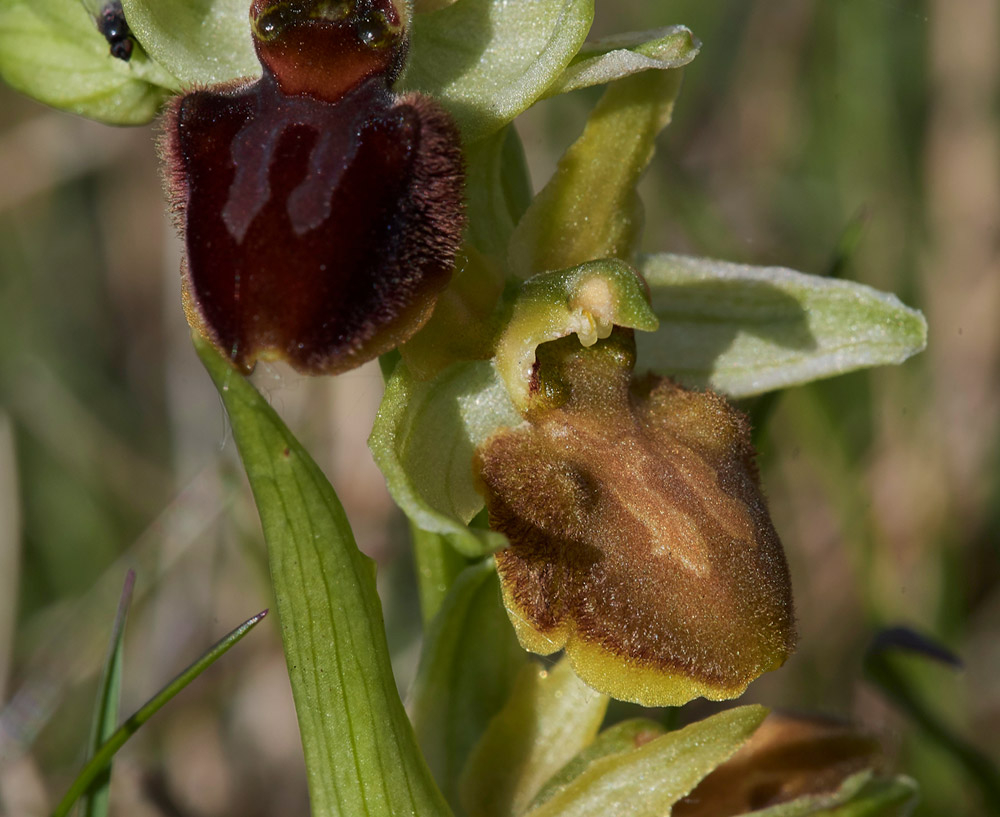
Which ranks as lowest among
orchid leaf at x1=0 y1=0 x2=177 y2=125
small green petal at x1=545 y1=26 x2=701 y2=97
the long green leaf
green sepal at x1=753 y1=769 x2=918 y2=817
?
green sepal at x1=753 y1=769 x2=918 y2=817

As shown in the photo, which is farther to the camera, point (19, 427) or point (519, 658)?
point (19, 427)

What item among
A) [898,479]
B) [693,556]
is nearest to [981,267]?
[898,479]

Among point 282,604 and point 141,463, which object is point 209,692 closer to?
point 141,463

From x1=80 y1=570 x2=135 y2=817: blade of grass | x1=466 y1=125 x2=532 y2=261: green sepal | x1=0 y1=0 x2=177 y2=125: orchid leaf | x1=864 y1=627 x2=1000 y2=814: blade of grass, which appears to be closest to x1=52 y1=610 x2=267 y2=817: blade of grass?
x1=80 y1=570 x2=135 y2=817: blade of grass

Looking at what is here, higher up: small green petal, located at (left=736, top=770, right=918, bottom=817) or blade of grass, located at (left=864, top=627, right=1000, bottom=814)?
small green petal, located at (left=736, top=770, right=918, bottom=817)

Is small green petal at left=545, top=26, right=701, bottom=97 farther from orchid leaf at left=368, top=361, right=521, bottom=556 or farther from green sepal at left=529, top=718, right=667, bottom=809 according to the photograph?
green sepal at left=529, top=718, right=667, bottom=809

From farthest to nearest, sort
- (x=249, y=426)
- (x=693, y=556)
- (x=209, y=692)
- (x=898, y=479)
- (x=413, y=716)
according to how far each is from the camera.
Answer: (x=898, y=479) → (x=209, y=692) → (x=413, y=716) → (x=693, y=556) → (x=249, y=426)

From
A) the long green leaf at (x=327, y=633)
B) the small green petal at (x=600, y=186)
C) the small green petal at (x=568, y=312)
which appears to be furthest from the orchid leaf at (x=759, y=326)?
the long green leaf at (x=327, y=633)
